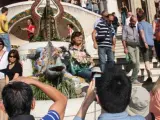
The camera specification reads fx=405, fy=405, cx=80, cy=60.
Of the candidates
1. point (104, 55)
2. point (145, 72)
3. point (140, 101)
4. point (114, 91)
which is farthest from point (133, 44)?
point (114, 91)

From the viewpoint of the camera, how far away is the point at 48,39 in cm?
1007

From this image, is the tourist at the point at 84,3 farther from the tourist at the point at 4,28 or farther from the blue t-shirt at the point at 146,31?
the blue t-shirt at the point at 146,31

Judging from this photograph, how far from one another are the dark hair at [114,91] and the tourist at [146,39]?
6518 mm

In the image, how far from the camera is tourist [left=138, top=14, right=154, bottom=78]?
9.59m

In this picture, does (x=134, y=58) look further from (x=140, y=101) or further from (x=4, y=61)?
(x=140, y=101)

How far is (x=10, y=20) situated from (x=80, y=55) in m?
10.6

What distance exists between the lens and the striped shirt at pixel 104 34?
30.0ft

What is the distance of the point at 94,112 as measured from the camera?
19.8ft

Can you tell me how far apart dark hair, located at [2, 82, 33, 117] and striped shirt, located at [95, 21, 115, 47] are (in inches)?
245

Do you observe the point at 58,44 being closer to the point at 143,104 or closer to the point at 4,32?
the point at 4,32

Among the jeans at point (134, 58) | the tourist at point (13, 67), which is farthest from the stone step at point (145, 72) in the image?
the tourist at point (13, 67)

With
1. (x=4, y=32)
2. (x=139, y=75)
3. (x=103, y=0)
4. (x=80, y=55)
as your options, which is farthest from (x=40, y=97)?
(x=103, y=0)

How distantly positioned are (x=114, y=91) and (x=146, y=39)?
689cm

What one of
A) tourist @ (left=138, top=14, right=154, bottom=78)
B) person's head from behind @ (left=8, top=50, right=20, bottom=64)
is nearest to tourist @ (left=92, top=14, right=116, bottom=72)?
tourist @ (left=138, top=14, right=154, bottom=78)
